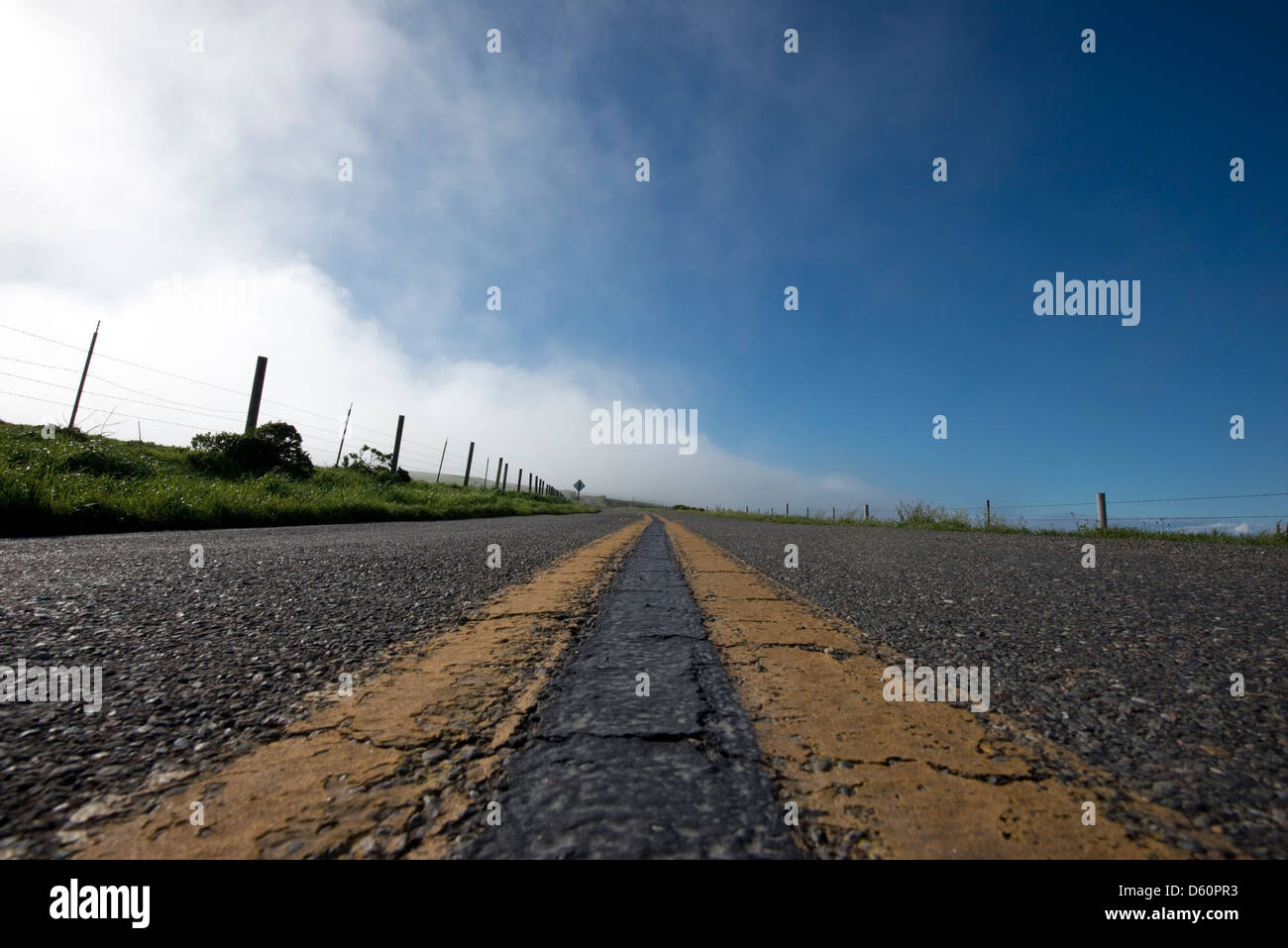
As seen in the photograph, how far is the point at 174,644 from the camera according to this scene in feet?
5.43

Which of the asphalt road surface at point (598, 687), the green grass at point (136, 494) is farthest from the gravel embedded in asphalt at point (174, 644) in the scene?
the green grass at point (136, 494)

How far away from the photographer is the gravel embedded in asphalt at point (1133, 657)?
0.99 metres

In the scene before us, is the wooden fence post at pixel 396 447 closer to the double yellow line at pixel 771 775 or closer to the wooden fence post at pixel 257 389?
the wooden fence post at pixel 257 389

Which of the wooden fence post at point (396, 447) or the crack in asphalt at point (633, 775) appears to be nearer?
the crack in asphalt at point (633, 775)

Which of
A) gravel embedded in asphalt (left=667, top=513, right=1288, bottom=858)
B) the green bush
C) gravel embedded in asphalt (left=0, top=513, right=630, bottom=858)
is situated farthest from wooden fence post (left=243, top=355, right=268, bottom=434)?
gravel embedded in asphalt (left=667, top=513, right=1288, bottom=858)

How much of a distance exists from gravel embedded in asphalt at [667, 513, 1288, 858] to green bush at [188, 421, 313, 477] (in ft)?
42.4

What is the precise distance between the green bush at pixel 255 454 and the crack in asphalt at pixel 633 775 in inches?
537

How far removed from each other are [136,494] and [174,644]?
749 cm

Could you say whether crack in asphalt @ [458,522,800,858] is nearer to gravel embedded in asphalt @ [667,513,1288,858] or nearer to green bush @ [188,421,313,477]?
gravel embedded in asphalt @ [667,513,1288,858]

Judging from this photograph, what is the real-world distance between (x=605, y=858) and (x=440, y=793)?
0.31 meters

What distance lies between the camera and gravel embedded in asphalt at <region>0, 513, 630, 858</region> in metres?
0.93
